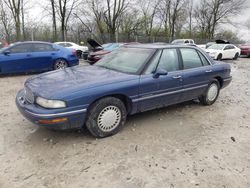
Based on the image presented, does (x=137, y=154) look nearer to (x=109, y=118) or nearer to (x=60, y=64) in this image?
(x=109, y=118)

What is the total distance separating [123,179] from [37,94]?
1.70 metres

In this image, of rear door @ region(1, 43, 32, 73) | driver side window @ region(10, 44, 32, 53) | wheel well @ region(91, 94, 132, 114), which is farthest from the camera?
driver side window @ region(10, 44, 32, 53)

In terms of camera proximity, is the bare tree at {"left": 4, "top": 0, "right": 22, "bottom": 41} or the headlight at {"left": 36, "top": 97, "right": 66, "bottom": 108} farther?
the bare tree at {"left": 4, "top": 0, "right": 22, "bottom": 41}

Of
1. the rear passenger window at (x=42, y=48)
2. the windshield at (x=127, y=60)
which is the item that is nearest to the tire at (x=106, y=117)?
the windshield at (x=127, y=60)

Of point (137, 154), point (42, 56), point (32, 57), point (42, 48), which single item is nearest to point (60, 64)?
point (42, 56)

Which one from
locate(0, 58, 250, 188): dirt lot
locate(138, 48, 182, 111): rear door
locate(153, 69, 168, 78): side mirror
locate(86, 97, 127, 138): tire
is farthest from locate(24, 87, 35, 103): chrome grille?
locate(153, 69, 168, 78): side mirror

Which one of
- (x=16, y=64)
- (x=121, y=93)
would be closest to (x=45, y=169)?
(x=121, y=93)

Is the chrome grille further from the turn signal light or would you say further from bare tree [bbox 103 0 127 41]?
bare tree [bbox 103 0 127 41]

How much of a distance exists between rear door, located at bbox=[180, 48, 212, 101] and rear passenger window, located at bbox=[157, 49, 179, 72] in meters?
0.21

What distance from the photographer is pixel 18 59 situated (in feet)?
26.2

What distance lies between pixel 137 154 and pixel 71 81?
1.49 meters

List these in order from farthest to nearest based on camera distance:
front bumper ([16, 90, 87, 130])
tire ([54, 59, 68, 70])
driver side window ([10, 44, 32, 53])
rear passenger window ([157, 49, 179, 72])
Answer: tire ([54, 59, 68, 70]) < driver side window ([10, 44, 32, 53]) < rear passenger window ([157, 49, 179, 72]) < front bumper ([16, 90, 87, 130])

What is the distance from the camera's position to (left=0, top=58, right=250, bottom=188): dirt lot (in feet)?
8.17

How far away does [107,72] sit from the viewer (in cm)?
373
